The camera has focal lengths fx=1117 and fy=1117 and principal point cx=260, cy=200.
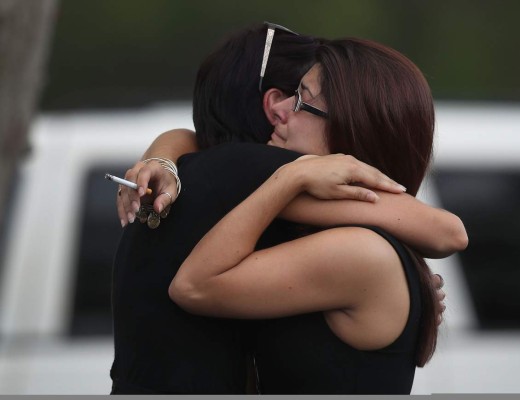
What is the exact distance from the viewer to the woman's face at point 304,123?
7.64ft

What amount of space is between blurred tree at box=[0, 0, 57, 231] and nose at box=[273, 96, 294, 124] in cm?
88

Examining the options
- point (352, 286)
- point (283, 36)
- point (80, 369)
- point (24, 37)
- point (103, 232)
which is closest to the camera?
point (352, 286)

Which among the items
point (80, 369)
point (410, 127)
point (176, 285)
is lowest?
point (80, 369)

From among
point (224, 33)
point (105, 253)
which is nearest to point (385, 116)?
point (105, 253)

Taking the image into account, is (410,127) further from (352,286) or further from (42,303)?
(42,303)

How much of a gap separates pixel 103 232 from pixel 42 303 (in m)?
0.38

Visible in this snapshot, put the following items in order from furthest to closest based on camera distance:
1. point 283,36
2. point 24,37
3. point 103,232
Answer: point 103,232, point 24,37, point 283,36

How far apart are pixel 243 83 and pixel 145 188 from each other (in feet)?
1.37

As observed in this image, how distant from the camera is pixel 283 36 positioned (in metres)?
2.49

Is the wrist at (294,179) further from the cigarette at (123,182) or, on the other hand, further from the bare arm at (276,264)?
the cigarette at (123,182)

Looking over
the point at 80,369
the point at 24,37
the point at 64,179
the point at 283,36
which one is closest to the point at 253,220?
the point at 283,36

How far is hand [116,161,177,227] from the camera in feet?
7.08

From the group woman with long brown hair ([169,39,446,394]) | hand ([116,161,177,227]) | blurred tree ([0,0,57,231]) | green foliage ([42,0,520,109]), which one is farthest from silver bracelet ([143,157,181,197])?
green foliage ([42,0,520,109])

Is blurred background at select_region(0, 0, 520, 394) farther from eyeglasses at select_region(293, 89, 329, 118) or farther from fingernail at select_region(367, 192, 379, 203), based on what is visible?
fingernail at select_region(367, 192, 379, 203)
